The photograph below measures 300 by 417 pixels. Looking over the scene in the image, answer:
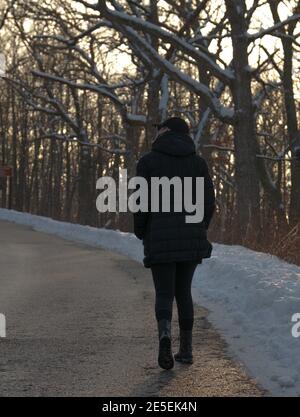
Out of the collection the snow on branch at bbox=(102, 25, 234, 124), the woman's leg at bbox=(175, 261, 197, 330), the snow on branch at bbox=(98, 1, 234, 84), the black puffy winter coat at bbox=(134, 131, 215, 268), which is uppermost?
the snow on branch at bbox=(98, 1, 234, 84)

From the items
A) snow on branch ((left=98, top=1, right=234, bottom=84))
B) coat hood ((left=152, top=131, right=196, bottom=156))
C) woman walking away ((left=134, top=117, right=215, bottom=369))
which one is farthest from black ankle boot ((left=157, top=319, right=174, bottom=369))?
snow on branch ((left=98, top=1, right=234, bottom=84))

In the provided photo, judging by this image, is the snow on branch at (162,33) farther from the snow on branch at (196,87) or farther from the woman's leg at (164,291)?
the woman's leg at (164,291)

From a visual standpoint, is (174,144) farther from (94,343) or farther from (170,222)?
(94,343)

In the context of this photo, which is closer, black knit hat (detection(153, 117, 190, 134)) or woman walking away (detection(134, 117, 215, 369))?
woman walking away (detection(134, 117, 215, 369))

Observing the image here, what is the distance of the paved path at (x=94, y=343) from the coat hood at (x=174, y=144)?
5.64 feet

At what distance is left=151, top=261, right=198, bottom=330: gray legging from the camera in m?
6.33

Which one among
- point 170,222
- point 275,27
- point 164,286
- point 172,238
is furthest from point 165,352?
point 275,27

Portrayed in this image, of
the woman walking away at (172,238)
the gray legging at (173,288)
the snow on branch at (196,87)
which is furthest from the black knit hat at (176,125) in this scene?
the snow on branch at (196,87)

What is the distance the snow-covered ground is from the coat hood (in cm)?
179

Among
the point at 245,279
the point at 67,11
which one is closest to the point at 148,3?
the point at 67,11

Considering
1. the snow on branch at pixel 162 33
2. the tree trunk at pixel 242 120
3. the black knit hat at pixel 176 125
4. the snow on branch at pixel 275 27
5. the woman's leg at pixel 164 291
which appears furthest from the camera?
the tree trunk at pixel 242 120

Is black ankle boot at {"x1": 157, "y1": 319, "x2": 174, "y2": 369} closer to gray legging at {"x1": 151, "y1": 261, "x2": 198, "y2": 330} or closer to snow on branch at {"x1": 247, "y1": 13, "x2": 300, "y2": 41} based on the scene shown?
gray legging at {"x1": 151, "y1": 261, "x2": 198, "y2": 330}

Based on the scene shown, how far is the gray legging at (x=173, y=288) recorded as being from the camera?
20.8 ft

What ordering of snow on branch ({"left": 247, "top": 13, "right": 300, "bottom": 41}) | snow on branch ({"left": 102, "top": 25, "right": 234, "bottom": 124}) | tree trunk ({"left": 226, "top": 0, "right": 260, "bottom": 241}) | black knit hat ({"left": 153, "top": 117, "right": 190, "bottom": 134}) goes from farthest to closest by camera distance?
1. snow on branch ({"left": 102, "top": 25, "right": 234, "bottom": 124})
2. tree trunk ({"left": 226, "top": 0, "right": 260, "bottom": 241})
3. snow on branch ({"left": 247, "top": 13, "right": 300, "bottom": 41})
4. black knit hat ({"left": 153, "top": 117, "right": 190, "bottom": 134})
